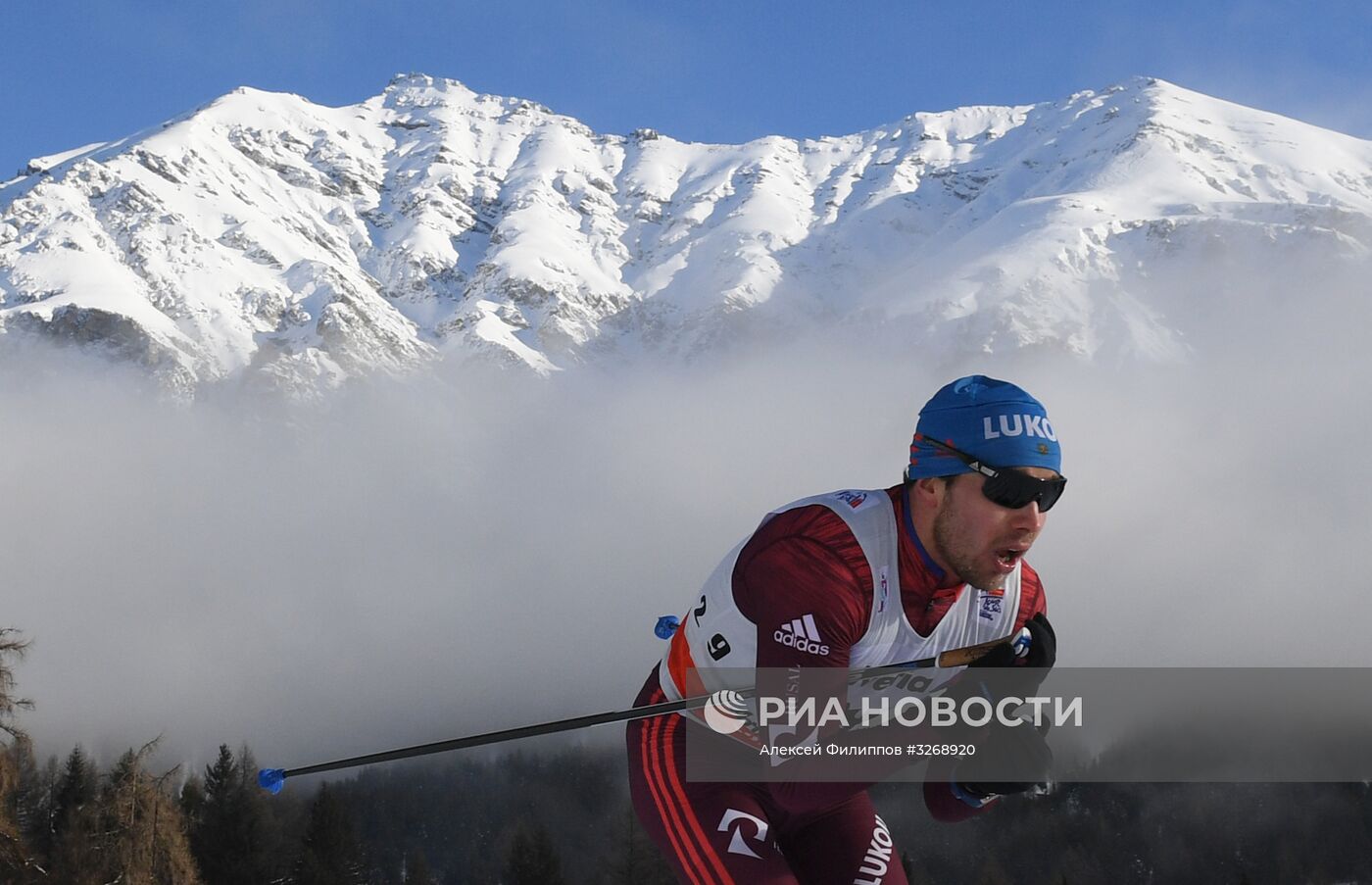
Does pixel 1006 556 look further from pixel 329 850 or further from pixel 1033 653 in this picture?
pixel 329 850

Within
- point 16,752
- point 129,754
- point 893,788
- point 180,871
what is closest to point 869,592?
point 16,752

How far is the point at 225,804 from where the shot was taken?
175ft

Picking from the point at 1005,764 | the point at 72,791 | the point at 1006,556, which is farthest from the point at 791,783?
the point at 72,791

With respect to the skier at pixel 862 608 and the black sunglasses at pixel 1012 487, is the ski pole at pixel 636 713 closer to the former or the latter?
the skier at pixel 862 608

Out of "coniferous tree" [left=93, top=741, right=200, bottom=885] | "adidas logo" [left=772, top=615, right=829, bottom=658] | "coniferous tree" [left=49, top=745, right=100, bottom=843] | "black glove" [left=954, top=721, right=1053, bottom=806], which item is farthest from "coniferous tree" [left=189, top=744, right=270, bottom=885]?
"adidas logo" [left=772, top=615, right=829, bottom=658]

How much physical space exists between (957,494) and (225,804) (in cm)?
5563

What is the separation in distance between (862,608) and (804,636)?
337 mm

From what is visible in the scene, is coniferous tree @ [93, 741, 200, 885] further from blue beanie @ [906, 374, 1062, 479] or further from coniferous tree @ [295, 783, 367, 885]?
blue beanie @ [906, 374, 1062, 479]

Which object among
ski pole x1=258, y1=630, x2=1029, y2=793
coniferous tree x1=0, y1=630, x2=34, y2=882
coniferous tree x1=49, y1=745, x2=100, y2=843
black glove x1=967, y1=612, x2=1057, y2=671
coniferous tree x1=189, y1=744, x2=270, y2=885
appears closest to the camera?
ski pole x1=258, y1=630, x2=1029, y2=793

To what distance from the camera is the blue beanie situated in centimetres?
479

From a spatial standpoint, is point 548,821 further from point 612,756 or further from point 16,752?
point 16,752

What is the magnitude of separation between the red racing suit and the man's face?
0.20 meters

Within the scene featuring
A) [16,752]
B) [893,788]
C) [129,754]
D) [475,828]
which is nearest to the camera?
[16,752]

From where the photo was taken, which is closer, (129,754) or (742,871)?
(742,871)
